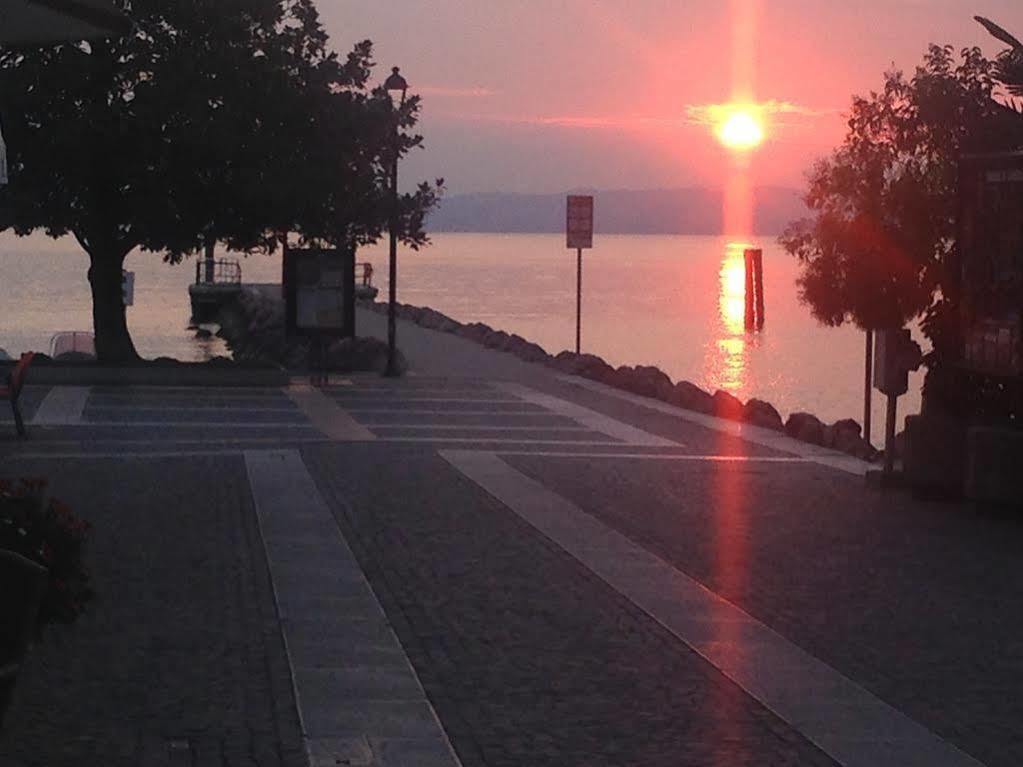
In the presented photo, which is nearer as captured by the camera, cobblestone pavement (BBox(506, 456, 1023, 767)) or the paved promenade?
the paved promenade

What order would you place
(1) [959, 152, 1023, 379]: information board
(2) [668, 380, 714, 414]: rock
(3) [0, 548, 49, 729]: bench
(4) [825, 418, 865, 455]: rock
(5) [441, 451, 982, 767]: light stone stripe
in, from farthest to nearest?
(2) [668, 380, 714, 414]: rock
(4) [825, 418, 865, 455]: rock
(1) [959, 152, 1023, 379]: information board
(5) [441, 451, 982, 767]: light stone stripe
(3) [0, 548, 49, 729]: bench

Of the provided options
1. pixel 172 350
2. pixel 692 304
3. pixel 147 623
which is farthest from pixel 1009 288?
pixel 692 304

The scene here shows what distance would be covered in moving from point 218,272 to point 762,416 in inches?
2340

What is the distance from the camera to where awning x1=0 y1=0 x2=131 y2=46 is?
9.22 m

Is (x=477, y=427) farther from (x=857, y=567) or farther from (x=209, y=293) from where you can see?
(x=209, y=293)

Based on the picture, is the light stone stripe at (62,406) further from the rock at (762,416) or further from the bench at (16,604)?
the bench at (16,604)

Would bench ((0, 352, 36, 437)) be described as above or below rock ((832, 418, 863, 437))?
above

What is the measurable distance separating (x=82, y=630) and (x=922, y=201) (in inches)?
768

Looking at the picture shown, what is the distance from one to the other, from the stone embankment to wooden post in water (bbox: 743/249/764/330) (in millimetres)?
16159

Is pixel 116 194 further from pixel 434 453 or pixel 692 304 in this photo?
pixel 692 304

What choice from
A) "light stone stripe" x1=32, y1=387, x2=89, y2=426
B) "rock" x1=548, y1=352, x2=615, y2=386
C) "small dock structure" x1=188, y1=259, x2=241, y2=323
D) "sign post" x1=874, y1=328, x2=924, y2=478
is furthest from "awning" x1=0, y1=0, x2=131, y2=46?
"small dock structure" x1=188, y1=259, x2=241, y2=323

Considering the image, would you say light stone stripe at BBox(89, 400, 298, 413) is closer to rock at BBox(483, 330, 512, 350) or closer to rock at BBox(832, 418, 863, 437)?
rock at BBox(832, 418, 863, 437)

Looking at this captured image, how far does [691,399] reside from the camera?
2762 cm

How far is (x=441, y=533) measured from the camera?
42.9ft
